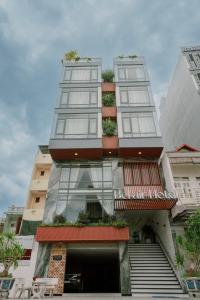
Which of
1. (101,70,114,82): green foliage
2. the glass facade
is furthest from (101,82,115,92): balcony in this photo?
the glass facade

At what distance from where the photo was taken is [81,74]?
24312 millimetres

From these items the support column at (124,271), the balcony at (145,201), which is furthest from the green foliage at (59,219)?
the support column at (124,271)

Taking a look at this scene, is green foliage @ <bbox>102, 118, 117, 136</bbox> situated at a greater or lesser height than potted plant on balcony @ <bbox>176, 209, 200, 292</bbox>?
greater

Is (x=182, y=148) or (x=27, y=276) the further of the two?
(x=182, y=148)

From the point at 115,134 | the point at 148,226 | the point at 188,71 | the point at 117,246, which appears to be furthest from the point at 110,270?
the point at 188,71

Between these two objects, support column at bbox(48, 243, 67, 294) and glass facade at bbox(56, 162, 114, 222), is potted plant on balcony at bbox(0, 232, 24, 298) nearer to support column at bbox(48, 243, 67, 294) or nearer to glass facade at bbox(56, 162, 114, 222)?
support column at bbox(48, 243, 67, 294)

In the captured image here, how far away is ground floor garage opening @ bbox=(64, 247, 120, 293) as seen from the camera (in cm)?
1795

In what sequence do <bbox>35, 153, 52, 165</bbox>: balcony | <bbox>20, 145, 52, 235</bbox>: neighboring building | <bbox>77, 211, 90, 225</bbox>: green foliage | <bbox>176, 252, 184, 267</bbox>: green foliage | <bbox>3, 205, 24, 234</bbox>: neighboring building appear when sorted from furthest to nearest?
1. <bbox>3, 205, 24, 234</bbox>: neighboring building
2. <bbox>35, 153, 52, 165</bbox>: balcony
3. <bbox>20, 145, 52, 235</bbox>: neighboring building
4. <bbox>77, 211, 90, 225</bbox>: green foliage
5. <bbox>176, 252, 184, 267</bbox>: green foliage

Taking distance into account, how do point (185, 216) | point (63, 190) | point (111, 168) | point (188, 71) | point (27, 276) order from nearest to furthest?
point (27, 276)
point (185, 216)
point (63, 190)
point (111, 168)
point (188, 71)

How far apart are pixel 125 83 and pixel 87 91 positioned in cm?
412

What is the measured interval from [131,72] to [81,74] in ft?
18.0

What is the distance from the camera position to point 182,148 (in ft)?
65.9

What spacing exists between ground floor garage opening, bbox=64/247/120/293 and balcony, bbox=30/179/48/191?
880cm

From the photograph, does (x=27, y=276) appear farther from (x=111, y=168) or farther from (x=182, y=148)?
(x=182, y=148)
